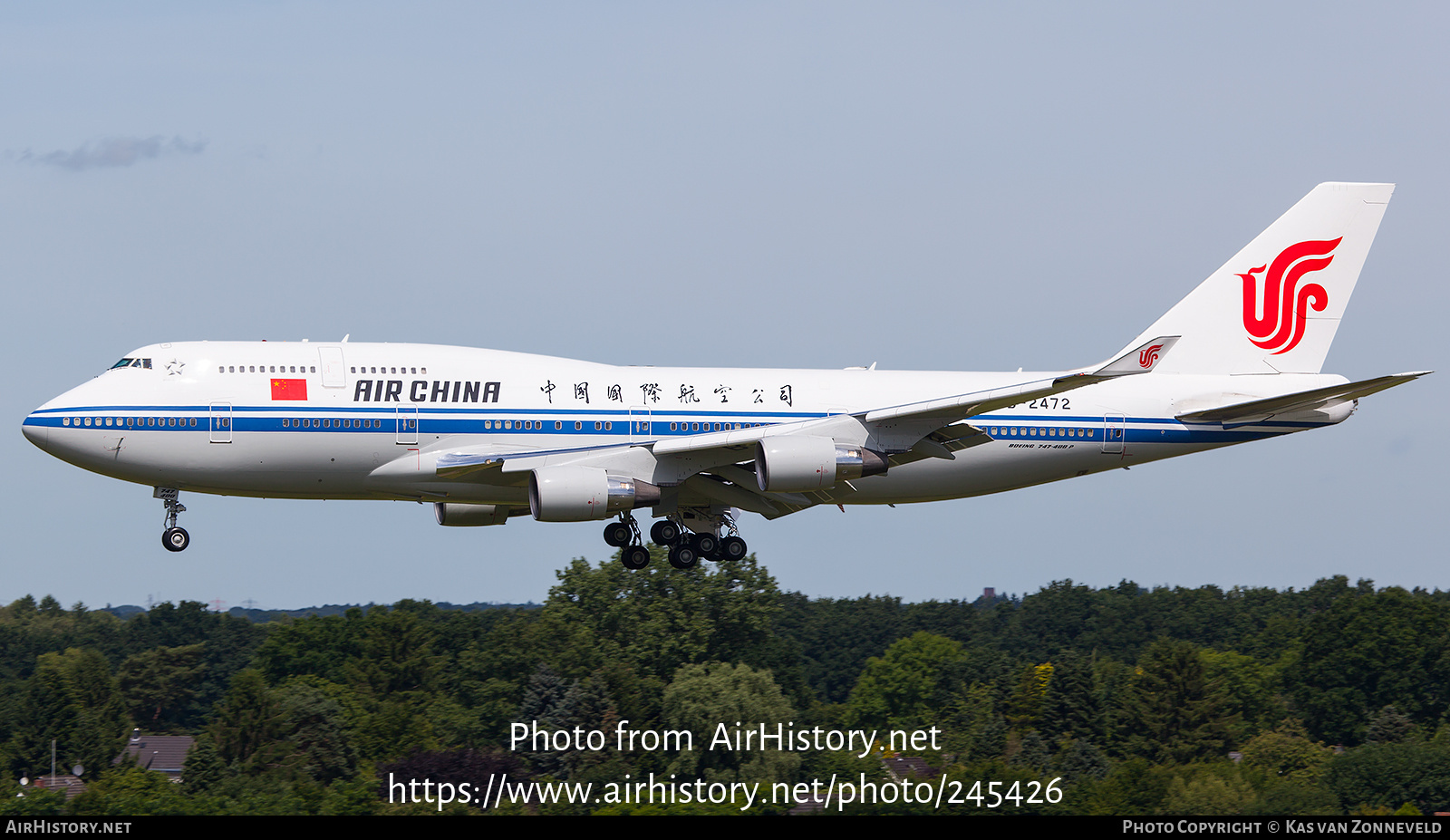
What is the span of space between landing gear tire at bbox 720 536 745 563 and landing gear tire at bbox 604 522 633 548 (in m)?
2.87

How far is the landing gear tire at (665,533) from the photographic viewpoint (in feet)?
151

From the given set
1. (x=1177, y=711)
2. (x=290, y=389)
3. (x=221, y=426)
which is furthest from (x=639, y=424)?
(x=1177, y=711)

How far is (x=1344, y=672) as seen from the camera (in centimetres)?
11106

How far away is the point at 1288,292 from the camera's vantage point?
5075cm

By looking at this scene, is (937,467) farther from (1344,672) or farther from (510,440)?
(1344,672)

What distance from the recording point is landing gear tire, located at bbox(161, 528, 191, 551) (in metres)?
42.5

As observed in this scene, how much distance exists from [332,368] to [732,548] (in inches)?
500

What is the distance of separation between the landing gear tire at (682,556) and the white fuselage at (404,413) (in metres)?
4.00

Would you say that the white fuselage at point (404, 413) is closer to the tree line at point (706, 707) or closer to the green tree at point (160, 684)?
the tree line at point (706, 707)

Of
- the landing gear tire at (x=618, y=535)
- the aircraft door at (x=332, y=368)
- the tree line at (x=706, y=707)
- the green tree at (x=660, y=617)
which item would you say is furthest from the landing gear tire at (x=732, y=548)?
the green tree at (x=660, y=617)

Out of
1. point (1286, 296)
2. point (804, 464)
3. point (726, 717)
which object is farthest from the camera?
point (726, 717)

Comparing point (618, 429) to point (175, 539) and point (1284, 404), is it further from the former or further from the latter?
point (1284, 404)

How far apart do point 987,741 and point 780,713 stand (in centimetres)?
1436

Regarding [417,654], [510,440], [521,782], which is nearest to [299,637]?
[417,654]
